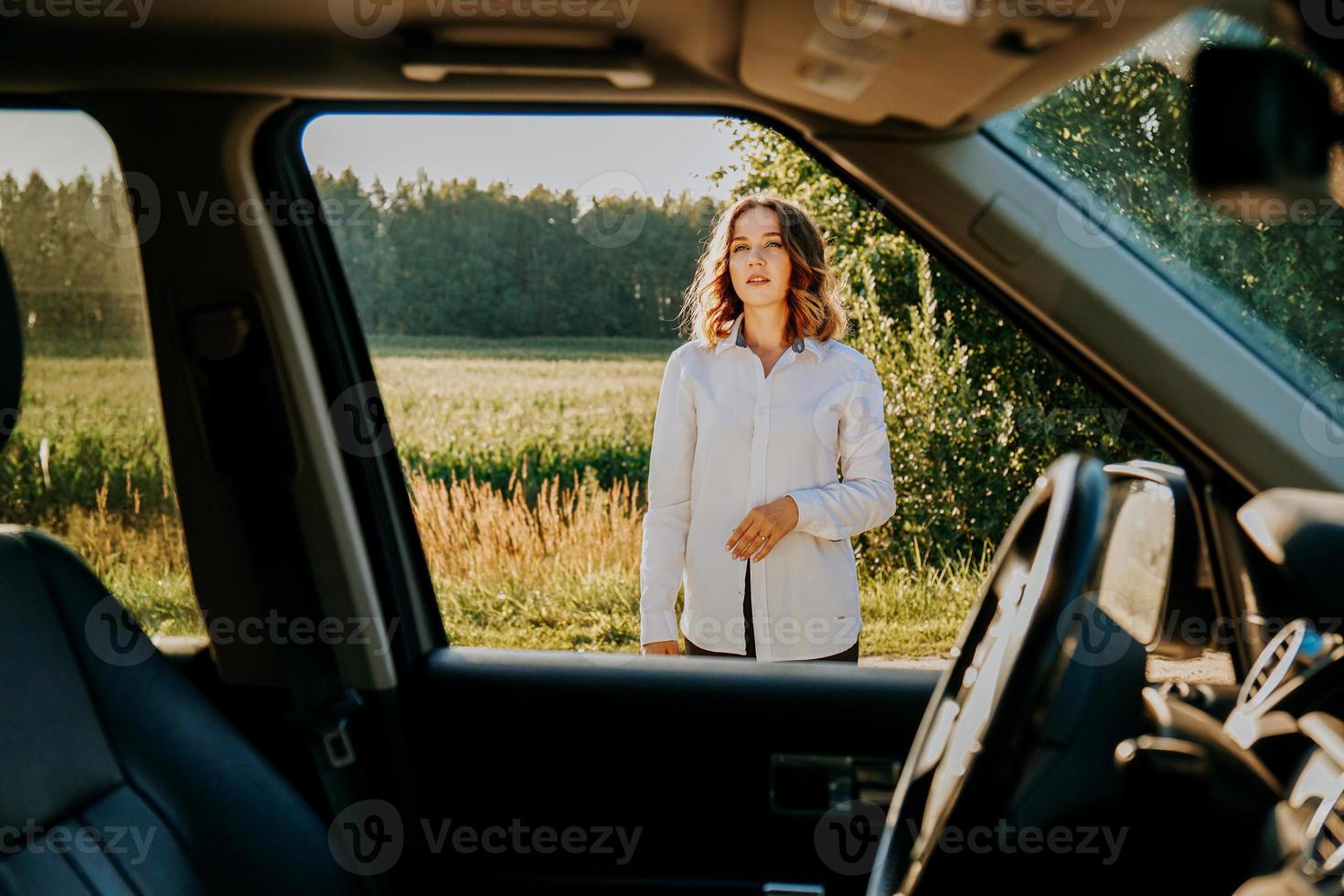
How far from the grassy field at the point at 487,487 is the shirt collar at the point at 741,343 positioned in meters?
0.73

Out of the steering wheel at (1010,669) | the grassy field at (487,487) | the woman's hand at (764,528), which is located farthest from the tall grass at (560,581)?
the steering wheel at (1010,669)

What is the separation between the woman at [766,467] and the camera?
252 cm

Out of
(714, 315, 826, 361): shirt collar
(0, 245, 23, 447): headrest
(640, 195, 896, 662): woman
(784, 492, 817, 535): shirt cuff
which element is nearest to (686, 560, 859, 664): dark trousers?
(640, 195, 896, 662): woman

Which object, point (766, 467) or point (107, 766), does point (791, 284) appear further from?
point (107, 766)

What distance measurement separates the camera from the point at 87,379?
83.4 inches

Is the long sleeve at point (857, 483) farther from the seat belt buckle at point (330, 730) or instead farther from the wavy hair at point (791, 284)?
the seat belt buckle at point (330, 730)

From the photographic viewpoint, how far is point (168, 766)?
5.80 feet

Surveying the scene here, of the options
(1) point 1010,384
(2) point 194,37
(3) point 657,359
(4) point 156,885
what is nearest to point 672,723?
(4) point 156,885

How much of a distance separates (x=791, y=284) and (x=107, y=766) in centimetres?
169

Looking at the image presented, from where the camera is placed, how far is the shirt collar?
262 centimetres

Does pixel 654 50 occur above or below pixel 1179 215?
above

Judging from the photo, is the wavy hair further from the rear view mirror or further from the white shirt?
the rear view mirror

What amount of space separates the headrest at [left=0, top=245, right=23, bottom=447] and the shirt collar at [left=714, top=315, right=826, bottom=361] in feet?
4.60

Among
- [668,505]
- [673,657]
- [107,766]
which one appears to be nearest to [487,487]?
[668,505]
